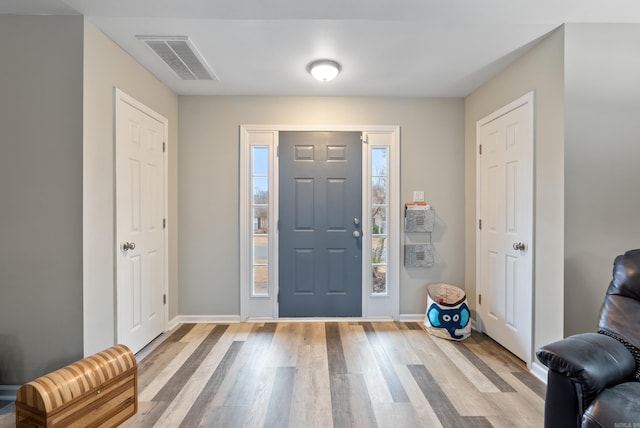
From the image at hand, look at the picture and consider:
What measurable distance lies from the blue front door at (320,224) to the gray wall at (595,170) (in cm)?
182

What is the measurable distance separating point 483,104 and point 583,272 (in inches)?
70.0

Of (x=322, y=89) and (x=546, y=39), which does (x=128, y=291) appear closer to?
(x=322, y=89)

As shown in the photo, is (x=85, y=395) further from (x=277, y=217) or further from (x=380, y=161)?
(x=380, y=161)

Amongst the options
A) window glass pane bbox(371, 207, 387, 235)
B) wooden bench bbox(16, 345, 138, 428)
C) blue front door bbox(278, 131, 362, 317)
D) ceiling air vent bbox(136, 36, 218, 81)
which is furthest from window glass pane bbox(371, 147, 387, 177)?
wooden bench bbox(16, 345, 138, 428)

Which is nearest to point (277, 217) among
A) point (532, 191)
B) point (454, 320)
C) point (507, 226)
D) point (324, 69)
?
point (324, 69)

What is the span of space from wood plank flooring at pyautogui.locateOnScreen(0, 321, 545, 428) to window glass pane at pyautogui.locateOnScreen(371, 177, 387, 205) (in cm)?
134

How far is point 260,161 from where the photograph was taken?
135 inches

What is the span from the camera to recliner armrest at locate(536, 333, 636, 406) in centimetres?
125

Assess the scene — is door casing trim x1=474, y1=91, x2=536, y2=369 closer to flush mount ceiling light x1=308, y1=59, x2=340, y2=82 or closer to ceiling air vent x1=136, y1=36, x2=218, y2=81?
flush mount ceiling light x1=308, y1=59, x2=340, y2=82

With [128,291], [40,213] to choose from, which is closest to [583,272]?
[128,291]

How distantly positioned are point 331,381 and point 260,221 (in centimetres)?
178

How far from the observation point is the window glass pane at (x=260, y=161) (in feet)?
11.2

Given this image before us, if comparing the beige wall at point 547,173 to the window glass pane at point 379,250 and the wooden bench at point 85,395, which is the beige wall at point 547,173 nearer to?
the window glass pane at point 379,250

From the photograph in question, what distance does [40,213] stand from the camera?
2.01 m
